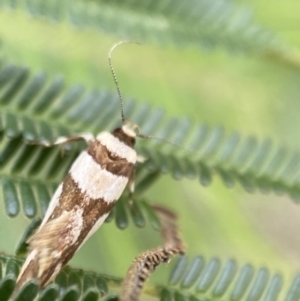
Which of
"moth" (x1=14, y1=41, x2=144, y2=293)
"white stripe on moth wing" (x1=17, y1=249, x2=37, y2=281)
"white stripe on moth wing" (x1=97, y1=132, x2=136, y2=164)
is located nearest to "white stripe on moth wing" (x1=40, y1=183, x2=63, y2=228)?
"moth" (x1=14, y1=41, x2=144, y2=293)

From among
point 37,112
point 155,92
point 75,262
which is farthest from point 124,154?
point 155,92

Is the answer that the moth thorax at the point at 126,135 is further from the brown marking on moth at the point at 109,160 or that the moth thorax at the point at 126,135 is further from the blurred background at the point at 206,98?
the blurred background at the point at 206,98

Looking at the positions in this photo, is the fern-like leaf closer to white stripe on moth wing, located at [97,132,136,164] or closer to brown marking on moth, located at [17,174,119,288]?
white stripe on moth wing, located at [97,132,136,164]

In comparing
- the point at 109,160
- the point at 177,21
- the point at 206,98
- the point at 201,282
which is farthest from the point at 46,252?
the point at 206,98

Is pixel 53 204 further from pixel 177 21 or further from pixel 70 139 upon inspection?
pixel 177 21

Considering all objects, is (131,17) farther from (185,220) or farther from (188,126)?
(185,220)

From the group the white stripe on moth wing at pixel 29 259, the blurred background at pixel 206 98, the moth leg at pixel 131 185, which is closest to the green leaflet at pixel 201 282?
the white stripe on moth wing at pixel 29 259

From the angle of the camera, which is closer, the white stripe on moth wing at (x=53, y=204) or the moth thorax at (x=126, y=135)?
the white stripe on moth wing at (x=53, y=204)
